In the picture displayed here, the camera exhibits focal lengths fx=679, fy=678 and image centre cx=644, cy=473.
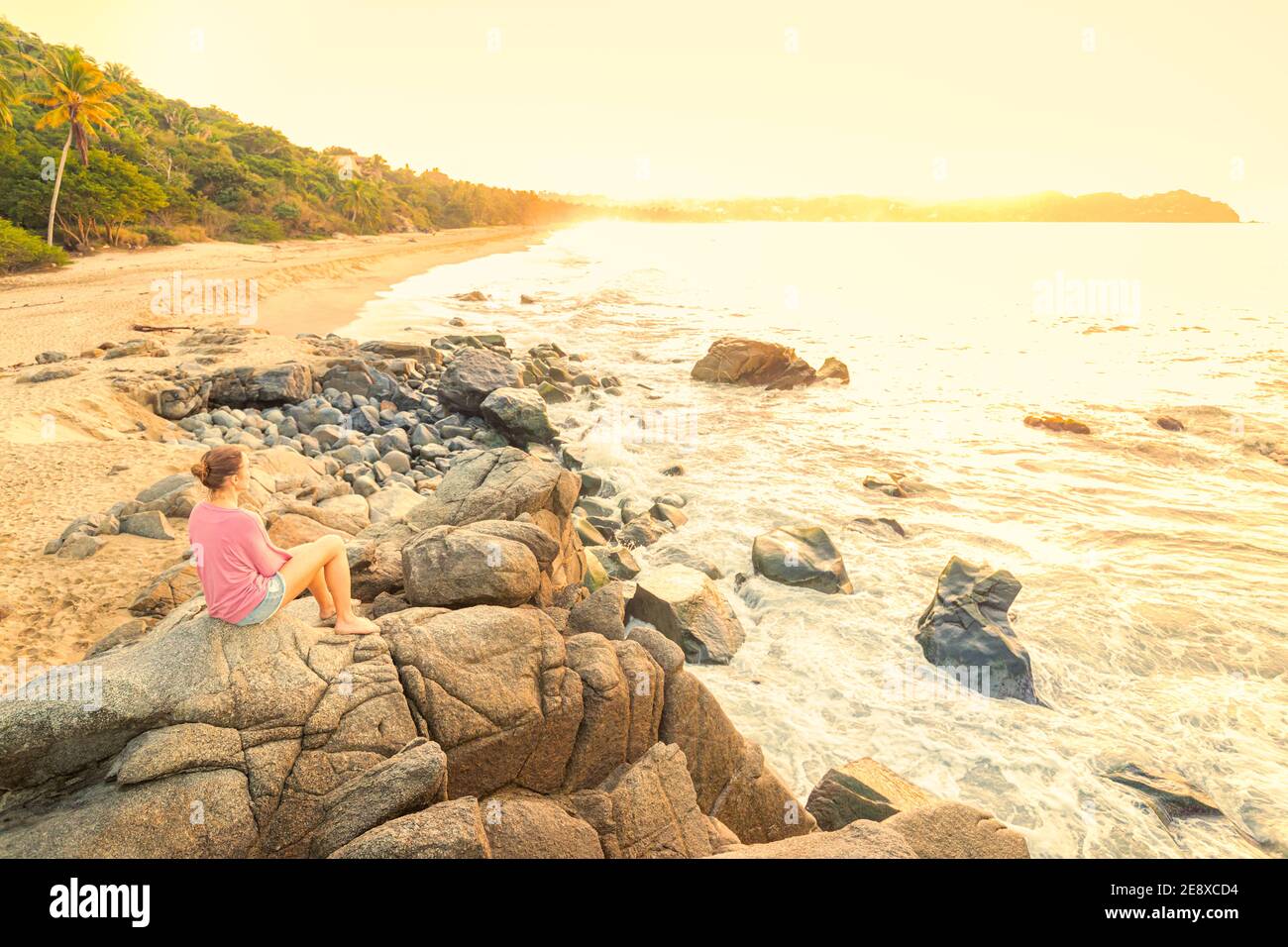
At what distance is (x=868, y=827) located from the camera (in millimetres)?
5094

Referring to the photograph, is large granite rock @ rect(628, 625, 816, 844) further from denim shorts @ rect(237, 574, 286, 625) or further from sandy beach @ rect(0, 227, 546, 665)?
sandy beach @ rect(0, 227, 546, 665)

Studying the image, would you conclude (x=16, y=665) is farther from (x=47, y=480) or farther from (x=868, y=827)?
(x=868, y=827)

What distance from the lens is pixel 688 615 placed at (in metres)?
9.27

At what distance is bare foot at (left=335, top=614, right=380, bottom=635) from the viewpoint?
5.71 meters

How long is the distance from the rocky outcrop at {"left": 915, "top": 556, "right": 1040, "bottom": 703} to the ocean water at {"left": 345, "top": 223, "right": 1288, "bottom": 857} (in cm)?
28

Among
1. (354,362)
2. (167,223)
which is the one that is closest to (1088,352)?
(354,362)

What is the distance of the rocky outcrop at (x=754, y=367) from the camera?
2566 centimetres

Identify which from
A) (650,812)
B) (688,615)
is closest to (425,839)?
(650,812)

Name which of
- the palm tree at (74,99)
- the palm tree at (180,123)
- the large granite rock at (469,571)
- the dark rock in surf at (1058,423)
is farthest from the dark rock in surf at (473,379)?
the palm tree at (180,123)

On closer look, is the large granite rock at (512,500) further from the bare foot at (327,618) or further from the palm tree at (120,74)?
the palm tree at (120,74)

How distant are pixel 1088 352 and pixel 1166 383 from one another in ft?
23.0

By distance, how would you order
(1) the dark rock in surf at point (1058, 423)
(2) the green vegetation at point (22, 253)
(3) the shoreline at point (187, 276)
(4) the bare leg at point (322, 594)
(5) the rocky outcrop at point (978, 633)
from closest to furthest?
1. (4) the bare leg at point (322, 594)
2. (5) the rocky outcrop at point (978, 633)
3. (1) the dark rock in surf at point (1058, 423)
4. (3) the shoreline at point (187, 276)
5. (2) the green vegetation at point (22, 253)

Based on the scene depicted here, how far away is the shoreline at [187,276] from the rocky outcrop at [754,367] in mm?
14969

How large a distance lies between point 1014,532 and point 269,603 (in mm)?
13025
